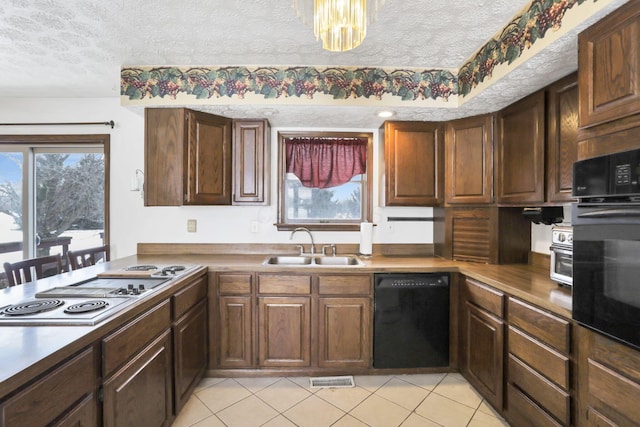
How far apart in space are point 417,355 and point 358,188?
1.55 metres

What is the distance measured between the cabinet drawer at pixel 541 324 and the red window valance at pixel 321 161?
173 centimetres

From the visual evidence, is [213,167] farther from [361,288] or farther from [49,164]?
[49,164]

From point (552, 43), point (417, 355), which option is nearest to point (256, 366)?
point (417, 355)

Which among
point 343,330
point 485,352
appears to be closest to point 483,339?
point 485,352

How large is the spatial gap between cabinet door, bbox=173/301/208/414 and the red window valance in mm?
1455

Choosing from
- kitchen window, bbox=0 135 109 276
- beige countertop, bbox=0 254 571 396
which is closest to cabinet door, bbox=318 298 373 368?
beige countertop, bbox=0 254 571 396

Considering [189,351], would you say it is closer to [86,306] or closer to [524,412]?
[86,306]

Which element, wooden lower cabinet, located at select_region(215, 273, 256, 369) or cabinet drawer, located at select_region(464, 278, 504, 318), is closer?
cabinet drawer, located at select_region(464, 278, 504, 318)

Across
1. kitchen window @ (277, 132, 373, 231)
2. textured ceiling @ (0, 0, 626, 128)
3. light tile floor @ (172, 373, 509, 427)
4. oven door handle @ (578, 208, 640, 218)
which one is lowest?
light tile floor @ (172, 373, 509, 427)

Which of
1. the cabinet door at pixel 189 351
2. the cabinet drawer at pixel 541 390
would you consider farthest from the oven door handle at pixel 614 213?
the cabinet door at pixel 189 351

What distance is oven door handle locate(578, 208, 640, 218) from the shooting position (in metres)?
1.08

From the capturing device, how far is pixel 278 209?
2.91 meters

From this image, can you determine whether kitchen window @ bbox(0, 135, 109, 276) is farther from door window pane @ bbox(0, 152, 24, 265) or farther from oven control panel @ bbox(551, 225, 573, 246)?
oven control panel @ bbox(551, 225, 573, 246)

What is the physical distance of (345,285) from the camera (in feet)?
7.48
